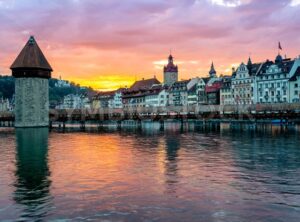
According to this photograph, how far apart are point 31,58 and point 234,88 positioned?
47226 millimetres

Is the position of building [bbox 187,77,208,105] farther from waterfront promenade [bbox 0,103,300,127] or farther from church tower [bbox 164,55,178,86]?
church tower [bbox 164,55,178,86]

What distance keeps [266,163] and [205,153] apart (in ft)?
17.3

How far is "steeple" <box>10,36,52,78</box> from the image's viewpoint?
2544 inches

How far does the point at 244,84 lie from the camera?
8831cm

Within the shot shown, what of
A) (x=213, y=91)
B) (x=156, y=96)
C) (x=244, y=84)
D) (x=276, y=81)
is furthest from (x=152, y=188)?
(x=156, y=96)

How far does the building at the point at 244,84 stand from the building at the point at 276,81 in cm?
158

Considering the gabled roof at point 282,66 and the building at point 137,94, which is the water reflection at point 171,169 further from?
the building at point 137,94

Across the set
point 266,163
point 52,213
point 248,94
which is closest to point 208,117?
point 248,94

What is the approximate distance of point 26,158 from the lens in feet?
72.8

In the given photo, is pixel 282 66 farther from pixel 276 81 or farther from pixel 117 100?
pixel 117 100

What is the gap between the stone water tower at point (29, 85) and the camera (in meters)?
64.8

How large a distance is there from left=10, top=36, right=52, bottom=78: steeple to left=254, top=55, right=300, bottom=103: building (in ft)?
146

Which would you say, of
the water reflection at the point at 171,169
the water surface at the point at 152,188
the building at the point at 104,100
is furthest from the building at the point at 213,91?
the water surface at the point at 152,188

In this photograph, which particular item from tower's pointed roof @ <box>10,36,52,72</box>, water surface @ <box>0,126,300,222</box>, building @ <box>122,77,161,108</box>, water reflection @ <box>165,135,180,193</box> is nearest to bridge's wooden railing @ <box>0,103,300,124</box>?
tower's pointed roof @ <box>10,36,52,72</box>
